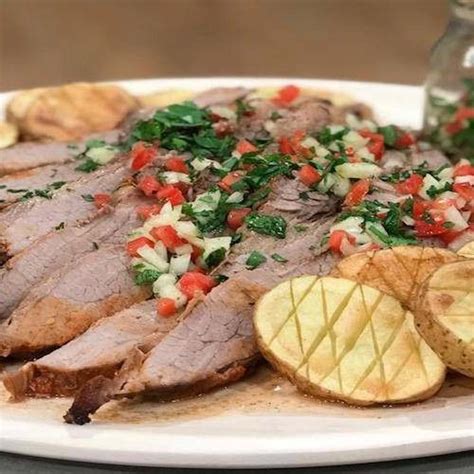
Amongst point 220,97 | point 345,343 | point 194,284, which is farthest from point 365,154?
point 345,343

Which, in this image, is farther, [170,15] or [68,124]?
[170,15]

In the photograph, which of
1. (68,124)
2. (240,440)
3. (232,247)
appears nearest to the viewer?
(240,440)

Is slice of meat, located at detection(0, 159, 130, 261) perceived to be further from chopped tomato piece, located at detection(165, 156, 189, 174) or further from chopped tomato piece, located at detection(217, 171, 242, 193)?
chopped tomato piece, located at detection(217, 171, 242, 193)

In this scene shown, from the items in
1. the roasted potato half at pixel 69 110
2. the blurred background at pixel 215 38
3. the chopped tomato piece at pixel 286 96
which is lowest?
the blurred background at pixel 215 38

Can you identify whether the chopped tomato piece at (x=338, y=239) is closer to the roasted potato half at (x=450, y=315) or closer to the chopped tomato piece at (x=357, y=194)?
the chopped tomato piece at (x=357, y=194)

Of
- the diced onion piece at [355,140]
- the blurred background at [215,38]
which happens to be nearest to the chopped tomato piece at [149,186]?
the diced onion piece at [355,140]

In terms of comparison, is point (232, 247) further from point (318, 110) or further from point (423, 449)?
point (318, 110)

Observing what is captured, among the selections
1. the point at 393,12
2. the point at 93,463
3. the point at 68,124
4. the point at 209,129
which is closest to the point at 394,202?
the point at 209,129
